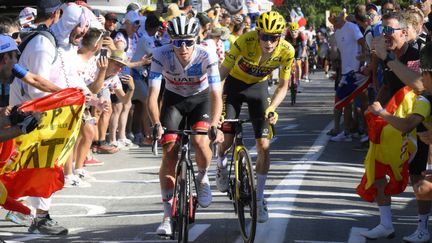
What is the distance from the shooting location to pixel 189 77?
9414mm

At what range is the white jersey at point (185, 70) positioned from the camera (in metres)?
9.21

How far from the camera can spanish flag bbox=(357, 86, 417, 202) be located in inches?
359

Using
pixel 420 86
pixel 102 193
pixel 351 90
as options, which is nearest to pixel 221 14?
pixel 351 90

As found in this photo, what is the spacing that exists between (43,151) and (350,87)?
29.7 ft

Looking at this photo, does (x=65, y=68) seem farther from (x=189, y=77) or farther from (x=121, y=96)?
(x=121, y=96)

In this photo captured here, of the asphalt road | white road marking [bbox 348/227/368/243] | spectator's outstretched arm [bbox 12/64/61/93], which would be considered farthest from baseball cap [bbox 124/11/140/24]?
white road marking [bbox 348/227/368/243]

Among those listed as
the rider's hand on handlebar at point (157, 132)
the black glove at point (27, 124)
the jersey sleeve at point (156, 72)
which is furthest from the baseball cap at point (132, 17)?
the black glove at point (27, 124)

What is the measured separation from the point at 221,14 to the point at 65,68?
1380 centimetres

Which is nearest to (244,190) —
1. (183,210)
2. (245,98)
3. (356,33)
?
(183,210)

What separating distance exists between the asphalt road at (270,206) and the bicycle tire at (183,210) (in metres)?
0.65

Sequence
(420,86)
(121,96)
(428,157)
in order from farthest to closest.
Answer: (121,96) < (428,157) < (420,86)

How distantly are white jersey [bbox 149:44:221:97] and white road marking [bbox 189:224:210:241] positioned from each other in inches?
50.9

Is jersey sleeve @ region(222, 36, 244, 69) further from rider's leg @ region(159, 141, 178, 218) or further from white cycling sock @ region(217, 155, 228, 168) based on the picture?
rider's leg @ region(159, 141, 178, 218)

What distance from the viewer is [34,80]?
30.8ft
